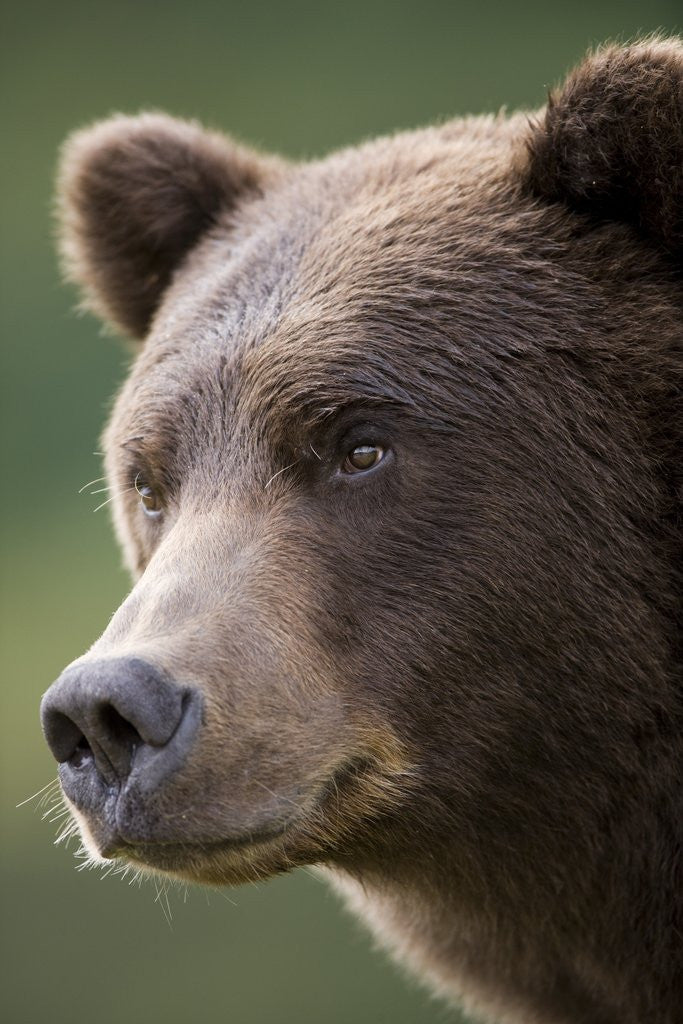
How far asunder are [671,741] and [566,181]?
5.10ft

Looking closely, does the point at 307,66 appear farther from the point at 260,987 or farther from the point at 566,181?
the point at 566,181

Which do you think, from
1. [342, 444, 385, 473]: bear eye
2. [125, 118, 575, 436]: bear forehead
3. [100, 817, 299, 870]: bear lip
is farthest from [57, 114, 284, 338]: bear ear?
[100, 817, 299, 870]: bear lip

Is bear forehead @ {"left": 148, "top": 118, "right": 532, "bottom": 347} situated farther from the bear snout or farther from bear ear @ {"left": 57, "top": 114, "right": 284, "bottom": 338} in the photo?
the bear snout

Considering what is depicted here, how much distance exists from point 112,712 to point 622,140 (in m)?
1.99

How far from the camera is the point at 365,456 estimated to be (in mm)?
4066

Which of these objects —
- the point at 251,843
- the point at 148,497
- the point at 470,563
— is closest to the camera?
the point at 251,843

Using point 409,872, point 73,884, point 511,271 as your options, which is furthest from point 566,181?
point 73,884

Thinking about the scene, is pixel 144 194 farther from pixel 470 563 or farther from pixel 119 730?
pixel 119 730

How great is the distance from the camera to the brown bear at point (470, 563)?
3850mm

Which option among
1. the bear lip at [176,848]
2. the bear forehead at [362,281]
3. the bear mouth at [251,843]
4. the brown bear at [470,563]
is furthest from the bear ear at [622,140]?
the bear lip at [176,848]

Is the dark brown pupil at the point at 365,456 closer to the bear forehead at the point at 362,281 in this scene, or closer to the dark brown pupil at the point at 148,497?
the bear forehead at the point at 362,281

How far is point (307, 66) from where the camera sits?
12.7 meters

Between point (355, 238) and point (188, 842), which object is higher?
point (355, 238)

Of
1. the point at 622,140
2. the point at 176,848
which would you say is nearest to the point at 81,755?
the point at 176,848
